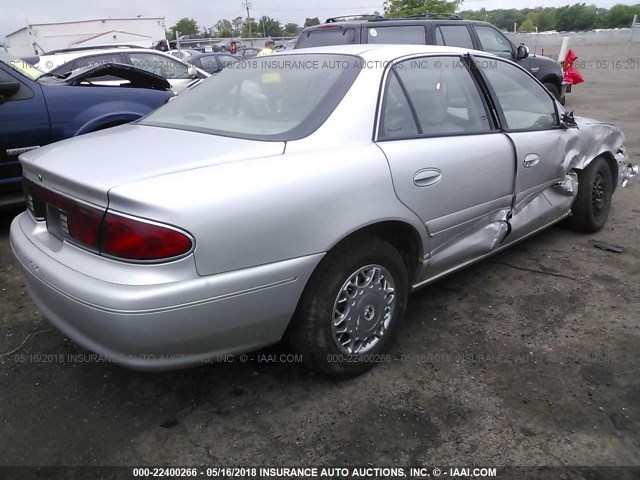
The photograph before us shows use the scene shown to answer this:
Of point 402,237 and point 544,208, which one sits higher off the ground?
point 402,237

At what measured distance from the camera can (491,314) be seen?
328cm

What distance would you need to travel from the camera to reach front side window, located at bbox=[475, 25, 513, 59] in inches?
343

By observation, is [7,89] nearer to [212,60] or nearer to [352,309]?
[352,309]

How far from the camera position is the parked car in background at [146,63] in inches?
332

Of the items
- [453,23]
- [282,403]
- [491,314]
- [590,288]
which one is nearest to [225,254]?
[282,403]

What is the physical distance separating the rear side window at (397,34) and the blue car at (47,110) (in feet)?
11.8

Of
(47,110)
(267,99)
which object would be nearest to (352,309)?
(267,99)

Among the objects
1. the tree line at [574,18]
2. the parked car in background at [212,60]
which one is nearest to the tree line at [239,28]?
the tree line at [574,18]

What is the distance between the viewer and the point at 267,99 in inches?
110

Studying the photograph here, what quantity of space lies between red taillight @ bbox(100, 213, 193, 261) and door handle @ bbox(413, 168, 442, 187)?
1227 mm

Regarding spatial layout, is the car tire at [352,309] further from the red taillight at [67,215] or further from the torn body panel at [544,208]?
the torn body panel at [544,208]

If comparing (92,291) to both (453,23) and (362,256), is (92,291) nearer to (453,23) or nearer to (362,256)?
(362,256)

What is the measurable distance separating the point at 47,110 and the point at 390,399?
12.6ft

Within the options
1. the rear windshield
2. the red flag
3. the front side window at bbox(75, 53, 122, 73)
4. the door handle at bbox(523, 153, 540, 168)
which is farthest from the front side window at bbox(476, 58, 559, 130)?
the red flag
